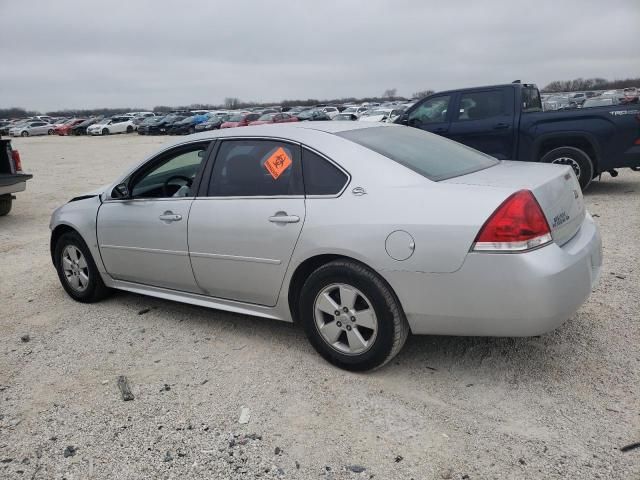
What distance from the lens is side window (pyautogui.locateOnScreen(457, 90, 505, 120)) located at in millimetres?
9164

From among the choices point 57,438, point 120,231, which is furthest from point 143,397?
point 120,231

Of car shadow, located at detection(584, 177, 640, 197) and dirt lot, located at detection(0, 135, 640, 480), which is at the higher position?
dirt lot, located at detection(0, 135, 640, 480)

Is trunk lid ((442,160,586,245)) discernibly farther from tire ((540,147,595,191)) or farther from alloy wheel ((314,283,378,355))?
tire ((540,147,595,191))

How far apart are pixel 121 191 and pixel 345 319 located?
2.31 meters

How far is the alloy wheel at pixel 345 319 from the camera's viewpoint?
323 centimetres

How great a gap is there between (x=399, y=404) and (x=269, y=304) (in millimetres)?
1124

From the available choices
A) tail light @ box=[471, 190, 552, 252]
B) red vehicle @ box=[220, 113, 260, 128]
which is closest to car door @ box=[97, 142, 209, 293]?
tail light @ box=[471, 190, 552, 252]

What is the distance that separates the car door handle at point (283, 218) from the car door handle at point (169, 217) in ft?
2.89

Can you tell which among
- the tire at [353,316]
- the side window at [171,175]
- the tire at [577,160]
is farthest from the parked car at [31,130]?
the tire at [353,316]

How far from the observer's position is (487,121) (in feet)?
30.1

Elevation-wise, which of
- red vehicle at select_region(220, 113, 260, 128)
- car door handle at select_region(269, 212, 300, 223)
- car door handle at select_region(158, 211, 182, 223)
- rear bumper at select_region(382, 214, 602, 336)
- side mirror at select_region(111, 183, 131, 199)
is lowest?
red vehicle at select_region(220, 113, 260, 128)

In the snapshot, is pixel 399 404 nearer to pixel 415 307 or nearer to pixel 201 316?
pixel 415 307

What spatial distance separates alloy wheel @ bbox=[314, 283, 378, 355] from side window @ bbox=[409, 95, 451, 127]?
23.2 ft

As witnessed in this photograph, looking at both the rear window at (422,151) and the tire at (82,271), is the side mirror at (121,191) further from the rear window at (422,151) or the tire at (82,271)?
the rear window at (422,151)
